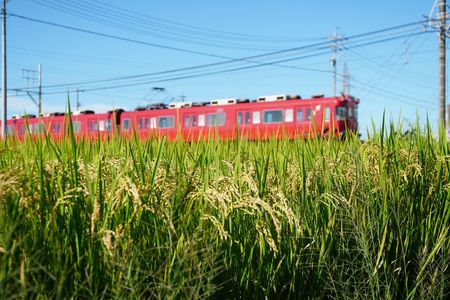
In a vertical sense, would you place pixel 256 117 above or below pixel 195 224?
above

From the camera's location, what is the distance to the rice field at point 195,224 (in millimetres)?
1310

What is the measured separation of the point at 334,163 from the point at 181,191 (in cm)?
148

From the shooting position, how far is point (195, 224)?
1.68m

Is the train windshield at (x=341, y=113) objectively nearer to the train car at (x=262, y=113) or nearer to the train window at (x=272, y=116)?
the train car at (x=262, y=113)

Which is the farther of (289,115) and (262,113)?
(262,113)

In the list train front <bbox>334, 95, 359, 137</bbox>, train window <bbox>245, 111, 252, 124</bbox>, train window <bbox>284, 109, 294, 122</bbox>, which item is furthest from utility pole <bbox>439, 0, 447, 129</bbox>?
train window <bbox>245, 111, 252, 124</bbox>

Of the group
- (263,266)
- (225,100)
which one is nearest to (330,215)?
(263,266)

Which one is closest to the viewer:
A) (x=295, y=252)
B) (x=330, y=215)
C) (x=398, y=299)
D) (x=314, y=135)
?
(x=295, y=252)

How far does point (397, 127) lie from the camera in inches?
148

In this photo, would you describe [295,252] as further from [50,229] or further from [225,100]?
[225,100]

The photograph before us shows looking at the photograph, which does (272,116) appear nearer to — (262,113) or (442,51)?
(262,113)

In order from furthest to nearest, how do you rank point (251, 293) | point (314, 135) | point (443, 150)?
point (443, 150)
point (314, 135)
point (251, 293)

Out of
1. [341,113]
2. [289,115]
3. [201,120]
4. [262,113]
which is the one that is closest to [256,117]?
[262,113]

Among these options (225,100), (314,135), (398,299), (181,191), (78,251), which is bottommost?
(398,299)
